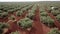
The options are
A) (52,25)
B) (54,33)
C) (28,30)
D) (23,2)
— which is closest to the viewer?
(54,33)

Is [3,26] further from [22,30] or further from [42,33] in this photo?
[42,33]

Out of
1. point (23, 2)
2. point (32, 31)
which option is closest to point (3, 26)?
point (32, 31)

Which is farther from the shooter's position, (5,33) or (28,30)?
(28,30)

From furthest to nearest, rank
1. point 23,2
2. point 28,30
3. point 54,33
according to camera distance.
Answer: point 23,2 < point 28,30 < point 54,33

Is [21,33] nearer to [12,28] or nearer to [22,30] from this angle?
[22,30]

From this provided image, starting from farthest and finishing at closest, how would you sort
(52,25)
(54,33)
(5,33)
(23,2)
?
(23,2), (52,25), (5,33), (54,33)

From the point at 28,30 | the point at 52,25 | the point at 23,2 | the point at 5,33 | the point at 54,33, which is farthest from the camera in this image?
the point at 23,2

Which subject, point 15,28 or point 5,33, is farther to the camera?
point 15,28

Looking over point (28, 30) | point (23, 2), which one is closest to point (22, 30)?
point (28, 30)
